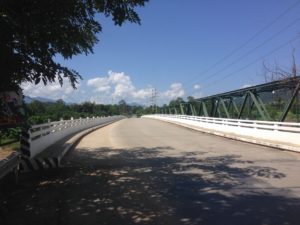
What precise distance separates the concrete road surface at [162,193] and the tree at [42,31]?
2317 millimetres

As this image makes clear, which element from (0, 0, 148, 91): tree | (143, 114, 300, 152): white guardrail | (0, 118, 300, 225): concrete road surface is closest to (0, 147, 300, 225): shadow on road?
(0, 118, 300, 225): concrete road surface

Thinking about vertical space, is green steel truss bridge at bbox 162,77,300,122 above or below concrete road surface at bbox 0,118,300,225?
above

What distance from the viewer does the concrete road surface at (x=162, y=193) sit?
7.54 m

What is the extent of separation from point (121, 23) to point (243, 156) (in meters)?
9.10

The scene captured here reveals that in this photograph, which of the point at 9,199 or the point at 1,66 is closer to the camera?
the point at 1,66

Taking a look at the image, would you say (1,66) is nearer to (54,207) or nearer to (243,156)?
(54,207)

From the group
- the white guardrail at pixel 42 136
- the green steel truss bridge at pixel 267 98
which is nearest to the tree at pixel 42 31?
the white guardrail at pixel 42 136

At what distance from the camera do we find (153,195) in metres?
9.34

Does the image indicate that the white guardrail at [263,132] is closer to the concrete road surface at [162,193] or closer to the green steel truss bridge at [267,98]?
the green steel truss bridge at [267,98]

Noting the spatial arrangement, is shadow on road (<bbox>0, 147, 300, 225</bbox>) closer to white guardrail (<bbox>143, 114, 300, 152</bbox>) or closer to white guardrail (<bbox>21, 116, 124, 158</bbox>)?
white guardrail (<bbox>21, 116, 124, 158</bbox>)

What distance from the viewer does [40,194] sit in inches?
391

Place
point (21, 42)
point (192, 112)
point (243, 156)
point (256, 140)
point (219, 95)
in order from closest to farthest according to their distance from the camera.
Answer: point (21, 42) < point (243, 156) < point (256, 140) < point (219, 95) < point (192, 112)

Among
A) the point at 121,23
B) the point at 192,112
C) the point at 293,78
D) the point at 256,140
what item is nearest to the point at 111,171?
the point at 121,23

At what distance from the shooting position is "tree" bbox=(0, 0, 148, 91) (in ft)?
25.1
